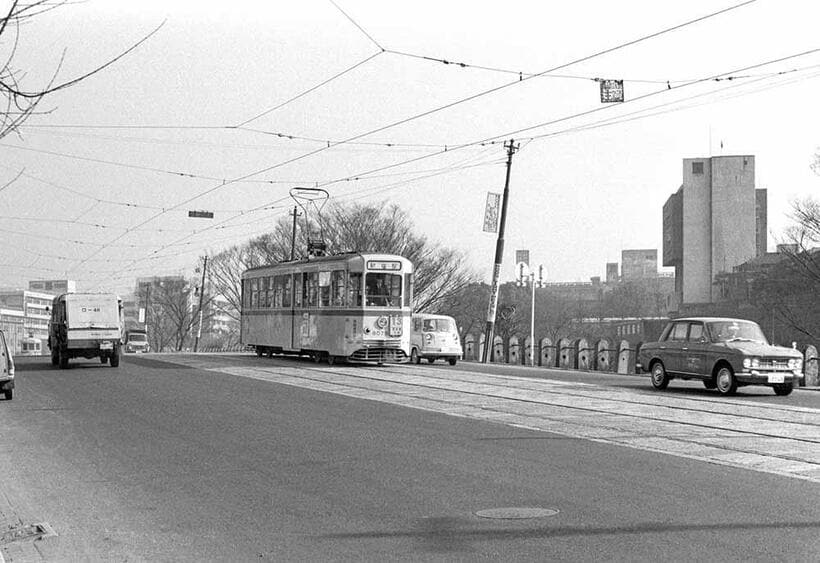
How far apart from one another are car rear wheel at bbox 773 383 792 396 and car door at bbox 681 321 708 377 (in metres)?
1.52

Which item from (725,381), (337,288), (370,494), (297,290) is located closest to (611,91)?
(725,381)

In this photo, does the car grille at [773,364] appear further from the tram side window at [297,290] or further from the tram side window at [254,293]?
the tram side window at [254,293]

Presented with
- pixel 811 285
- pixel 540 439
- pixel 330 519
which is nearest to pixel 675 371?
pixel 540 439

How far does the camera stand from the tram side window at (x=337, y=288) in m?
31.7

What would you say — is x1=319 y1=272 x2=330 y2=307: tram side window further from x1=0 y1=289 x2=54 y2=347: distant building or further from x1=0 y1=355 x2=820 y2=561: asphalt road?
x1=0 y1=289 x2=54 y2=347: distant building

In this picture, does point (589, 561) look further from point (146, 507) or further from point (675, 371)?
point (675, 371)

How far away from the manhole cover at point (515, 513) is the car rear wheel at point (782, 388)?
13.9 m

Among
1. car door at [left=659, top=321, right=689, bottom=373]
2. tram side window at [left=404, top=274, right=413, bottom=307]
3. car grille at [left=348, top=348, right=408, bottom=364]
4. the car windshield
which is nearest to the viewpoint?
the car windshield

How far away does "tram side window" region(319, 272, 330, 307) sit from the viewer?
Answer: 32.6 meters

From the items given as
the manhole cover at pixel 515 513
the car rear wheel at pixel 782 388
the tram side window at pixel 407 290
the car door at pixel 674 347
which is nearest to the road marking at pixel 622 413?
the car door at pixel 674 347

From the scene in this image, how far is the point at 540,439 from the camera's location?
1264 cm

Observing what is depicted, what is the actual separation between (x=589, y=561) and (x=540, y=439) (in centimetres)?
634

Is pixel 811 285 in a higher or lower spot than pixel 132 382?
higher

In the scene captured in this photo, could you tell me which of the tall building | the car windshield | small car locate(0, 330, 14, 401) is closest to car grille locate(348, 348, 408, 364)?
the car windshield
